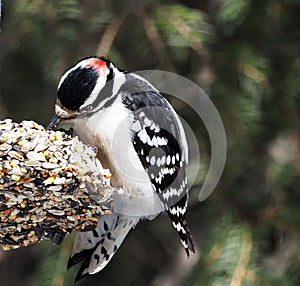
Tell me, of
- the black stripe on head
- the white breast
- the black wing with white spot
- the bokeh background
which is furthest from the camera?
the bokeh background

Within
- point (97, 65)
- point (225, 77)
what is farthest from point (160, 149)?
point (225, 77)

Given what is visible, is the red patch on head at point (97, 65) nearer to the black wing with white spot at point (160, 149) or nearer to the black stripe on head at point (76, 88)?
the black stripe on head at point (76, 88)

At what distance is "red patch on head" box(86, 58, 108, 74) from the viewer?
184cm

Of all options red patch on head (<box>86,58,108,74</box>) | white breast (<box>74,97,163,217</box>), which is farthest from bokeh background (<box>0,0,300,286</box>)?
red patch on head (<box>86,58,108,74</box>)

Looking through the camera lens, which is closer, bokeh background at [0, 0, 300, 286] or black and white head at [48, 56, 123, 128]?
black and white head at [48, 56, 123, 128]

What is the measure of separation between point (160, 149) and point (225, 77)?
2.45ft

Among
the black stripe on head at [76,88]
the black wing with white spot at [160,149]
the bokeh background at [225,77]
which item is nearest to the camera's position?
the black stripe on head at [76,88]

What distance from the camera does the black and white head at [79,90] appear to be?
1.76 meters

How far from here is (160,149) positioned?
201 cm

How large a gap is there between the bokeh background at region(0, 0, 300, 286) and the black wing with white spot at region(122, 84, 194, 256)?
51cm

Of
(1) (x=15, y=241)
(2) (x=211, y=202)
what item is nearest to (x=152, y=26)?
(2) (x=211, y=202)

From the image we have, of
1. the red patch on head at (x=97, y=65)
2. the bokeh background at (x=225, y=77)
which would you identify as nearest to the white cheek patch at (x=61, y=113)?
the red patch on head at (x=97, y=65)

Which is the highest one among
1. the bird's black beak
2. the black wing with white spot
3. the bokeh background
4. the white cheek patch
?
the white cheek patch

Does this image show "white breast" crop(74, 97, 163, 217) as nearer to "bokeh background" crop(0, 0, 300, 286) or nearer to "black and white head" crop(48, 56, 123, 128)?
"black and white head" crop(48, 56, 123, 128)
